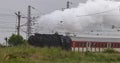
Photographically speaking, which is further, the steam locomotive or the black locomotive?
the steam locomotive

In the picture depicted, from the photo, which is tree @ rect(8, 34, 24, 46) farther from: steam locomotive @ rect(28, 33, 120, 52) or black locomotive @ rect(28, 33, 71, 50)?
black locomotive @ rect(28, 33, 71, 50)

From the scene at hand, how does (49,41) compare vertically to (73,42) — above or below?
above

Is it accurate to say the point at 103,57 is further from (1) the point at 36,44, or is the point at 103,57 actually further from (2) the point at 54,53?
(1) the point at 36,44

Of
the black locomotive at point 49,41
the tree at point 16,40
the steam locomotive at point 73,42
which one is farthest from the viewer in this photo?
the tree at point 16,40

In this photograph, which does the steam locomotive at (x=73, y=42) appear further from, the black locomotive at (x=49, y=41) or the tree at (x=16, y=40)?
the tree at (x=16, y=40)

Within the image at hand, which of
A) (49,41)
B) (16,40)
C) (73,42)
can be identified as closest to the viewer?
(49,41)

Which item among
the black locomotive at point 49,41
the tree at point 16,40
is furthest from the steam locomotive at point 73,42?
the tree at point 16,40

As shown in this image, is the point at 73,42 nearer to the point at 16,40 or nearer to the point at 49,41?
the point at 49,41

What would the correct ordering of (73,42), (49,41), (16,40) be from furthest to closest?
1. (16,40)
2. (73,42)
3. (49,41)

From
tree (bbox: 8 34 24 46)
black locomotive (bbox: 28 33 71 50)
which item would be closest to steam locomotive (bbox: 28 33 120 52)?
black locomotive (bbox: 28 33 71 50)

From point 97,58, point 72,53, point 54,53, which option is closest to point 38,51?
point 54,53

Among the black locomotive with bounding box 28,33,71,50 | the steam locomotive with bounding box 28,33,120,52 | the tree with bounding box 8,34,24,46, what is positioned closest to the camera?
the black locomotive with bounding box 28,33,71,50

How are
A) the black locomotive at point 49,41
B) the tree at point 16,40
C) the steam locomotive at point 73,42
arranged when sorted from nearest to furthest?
1. the black locomotive at point 49,41
2. the steam locomotive at point 73,42
3. the tree at point 16,40

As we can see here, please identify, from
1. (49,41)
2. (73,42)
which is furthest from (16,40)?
(49,41)
